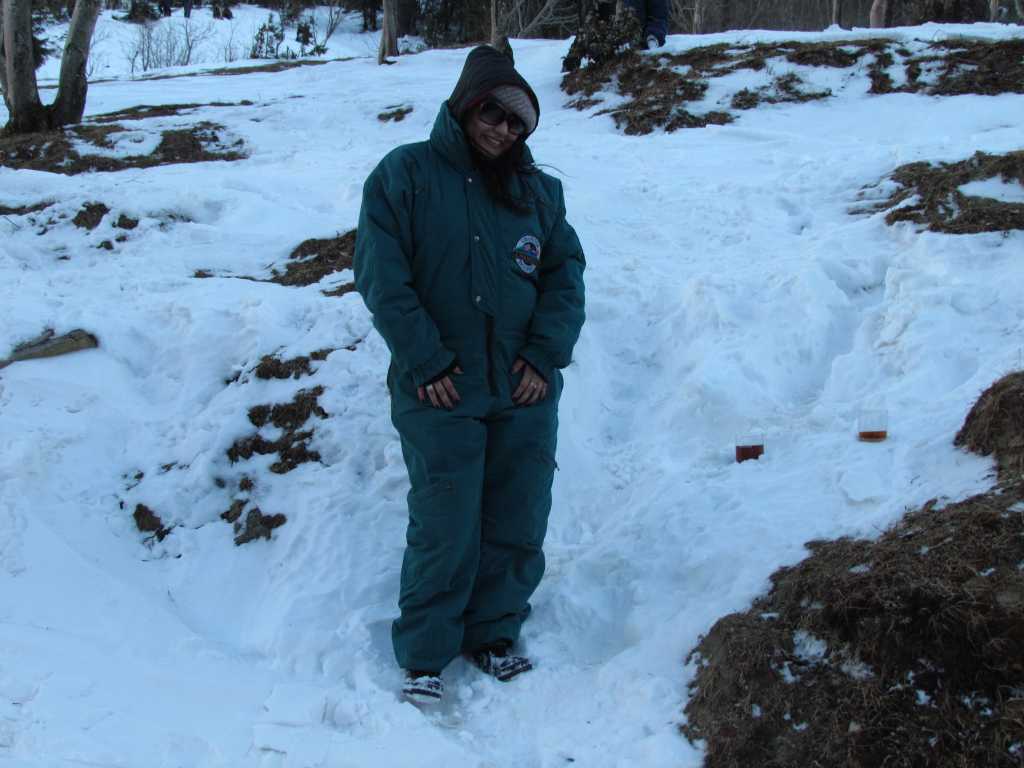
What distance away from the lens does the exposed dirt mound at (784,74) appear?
9.85m

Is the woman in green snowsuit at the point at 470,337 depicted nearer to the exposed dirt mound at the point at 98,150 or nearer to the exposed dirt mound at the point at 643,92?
the exposed dirt mound at the point at 643,92

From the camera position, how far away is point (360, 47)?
3547 cm

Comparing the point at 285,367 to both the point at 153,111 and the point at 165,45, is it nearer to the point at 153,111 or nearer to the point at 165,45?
the point at 153,111

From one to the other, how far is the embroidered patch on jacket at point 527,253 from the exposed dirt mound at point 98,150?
8.18 metres

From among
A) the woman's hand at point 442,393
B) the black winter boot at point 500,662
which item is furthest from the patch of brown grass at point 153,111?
the black winter boot at point 500,662

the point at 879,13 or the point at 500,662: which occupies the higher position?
the point at 879,13

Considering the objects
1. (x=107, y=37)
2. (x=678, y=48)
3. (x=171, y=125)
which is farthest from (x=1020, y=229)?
(x=107, y=37)

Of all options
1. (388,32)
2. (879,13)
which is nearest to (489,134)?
(879,13)

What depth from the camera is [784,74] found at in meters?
10.8

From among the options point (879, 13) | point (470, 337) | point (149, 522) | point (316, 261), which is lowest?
point (149, 522)

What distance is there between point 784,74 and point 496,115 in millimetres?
8904

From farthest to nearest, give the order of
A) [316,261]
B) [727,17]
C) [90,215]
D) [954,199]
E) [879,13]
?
[727,17]
[879,13]
[90,215]
[316,261]
[954,199]

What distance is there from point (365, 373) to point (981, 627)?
3462 mm

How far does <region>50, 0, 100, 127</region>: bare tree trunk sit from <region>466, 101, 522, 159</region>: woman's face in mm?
10767
